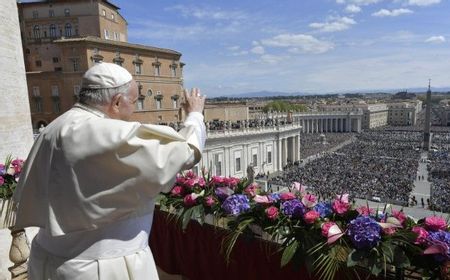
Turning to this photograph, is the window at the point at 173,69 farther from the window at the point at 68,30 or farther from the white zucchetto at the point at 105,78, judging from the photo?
the white zucchetto at the point at 105,78

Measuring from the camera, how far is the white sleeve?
6.90ft

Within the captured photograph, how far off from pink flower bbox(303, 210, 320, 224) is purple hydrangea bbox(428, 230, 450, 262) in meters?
0.88

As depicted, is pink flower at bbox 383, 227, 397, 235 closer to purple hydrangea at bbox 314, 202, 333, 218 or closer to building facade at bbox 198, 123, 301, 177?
purple hydrangea at bbox 314, 202, 333, 218

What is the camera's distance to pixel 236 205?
150 inches

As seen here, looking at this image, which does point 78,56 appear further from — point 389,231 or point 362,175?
point 389,231

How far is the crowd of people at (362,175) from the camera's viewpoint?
97.9 feet

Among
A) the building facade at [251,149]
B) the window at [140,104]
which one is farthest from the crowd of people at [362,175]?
the window at [140,104]

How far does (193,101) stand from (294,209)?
1497 mm

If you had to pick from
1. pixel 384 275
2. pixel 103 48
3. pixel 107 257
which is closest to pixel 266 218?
pixel 384 275

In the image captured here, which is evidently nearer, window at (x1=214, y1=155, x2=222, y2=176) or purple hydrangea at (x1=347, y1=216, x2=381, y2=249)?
purple hydrangea at (x1=347, y1=216, x2=381, y2=249)

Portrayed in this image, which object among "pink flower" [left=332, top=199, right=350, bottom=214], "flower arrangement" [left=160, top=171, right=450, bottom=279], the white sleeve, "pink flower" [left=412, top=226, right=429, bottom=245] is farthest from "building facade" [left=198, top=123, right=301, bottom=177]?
the white sleeve

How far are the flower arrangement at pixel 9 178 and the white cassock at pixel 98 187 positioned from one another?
4026 millimetres

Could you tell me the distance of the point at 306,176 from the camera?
3669 cm

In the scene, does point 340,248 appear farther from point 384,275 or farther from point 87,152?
point 87,152
